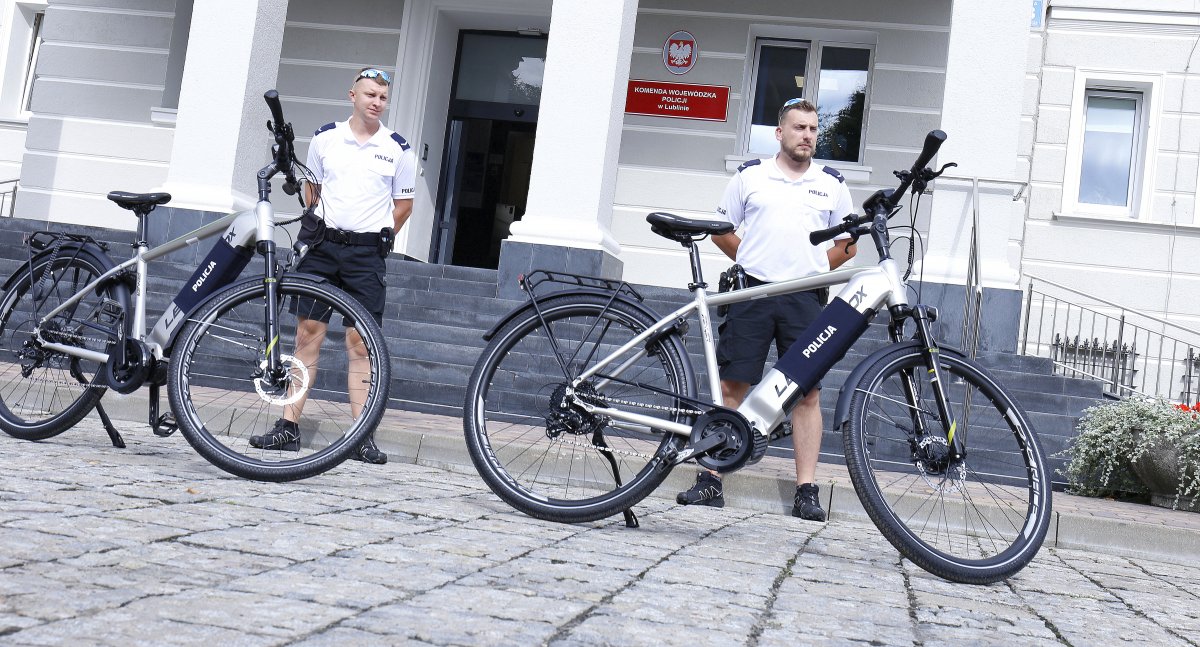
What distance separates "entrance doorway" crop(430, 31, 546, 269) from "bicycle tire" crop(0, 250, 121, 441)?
8.59 meters

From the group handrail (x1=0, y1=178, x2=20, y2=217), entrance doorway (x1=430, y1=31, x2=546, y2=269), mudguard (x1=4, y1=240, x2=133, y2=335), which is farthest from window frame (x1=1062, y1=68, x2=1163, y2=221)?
handrail (x1=0, y1=178, x2=20, y2=217)

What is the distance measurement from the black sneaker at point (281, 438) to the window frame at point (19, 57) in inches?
476

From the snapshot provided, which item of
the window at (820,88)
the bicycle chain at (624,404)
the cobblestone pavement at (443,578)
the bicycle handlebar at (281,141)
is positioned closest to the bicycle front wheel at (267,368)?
the cobblestone pavement at (443,578)

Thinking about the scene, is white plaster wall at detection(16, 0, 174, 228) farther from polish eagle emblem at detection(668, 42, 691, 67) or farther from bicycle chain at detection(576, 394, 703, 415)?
bicycle chain at detection(576, 394, 703, 415)

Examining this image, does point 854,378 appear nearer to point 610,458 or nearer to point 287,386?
point 610,458

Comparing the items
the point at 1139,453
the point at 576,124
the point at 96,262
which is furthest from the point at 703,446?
the point at 576,124

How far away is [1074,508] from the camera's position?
588 cm

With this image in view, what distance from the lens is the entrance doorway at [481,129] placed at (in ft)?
45.2

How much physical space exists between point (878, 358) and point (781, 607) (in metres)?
1.20

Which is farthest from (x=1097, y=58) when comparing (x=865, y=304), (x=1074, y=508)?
(x=865, y=304)

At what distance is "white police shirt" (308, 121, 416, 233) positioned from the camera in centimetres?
560

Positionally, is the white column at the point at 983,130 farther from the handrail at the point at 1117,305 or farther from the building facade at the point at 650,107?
the handrail at the point at 1117,305

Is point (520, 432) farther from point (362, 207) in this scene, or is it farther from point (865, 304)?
point (362, 207)

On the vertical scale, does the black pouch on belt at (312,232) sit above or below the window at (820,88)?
below
